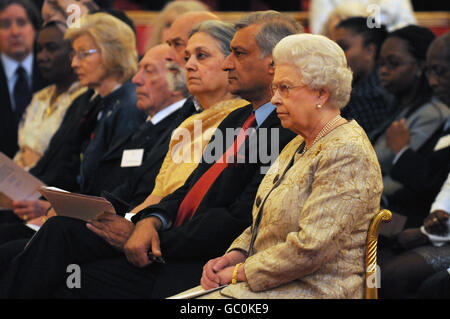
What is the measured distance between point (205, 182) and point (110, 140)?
1397 millimetres

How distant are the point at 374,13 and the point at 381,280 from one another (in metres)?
2.74

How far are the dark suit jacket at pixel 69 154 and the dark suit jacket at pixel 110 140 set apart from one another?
117mm

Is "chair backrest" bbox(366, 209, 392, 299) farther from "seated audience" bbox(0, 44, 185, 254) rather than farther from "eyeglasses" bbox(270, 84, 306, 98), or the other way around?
"seated audience" bbox(0, 44, 185, 254)

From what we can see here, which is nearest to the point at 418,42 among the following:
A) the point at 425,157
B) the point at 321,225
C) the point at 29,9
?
the point at 425,157

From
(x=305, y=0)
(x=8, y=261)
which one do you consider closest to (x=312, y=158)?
(x=8, y=261)

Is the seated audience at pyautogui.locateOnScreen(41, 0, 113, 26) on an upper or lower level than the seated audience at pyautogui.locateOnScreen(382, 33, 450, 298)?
upper

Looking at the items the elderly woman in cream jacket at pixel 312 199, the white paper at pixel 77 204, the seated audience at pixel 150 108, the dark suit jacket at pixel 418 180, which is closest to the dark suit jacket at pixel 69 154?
the seated audience at pixel 150 108

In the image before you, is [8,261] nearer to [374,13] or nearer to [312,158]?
[312,158]

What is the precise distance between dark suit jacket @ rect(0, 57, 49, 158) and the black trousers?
294 centimetres

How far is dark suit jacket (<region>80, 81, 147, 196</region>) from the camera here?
3.94m

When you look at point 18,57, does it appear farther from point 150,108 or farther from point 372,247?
point 372,247

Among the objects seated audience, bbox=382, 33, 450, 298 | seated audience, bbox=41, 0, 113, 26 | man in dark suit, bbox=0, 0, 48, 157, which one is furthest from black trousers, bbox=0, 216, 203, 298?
man in dark suit, bbox=0, 0, 48, 157
